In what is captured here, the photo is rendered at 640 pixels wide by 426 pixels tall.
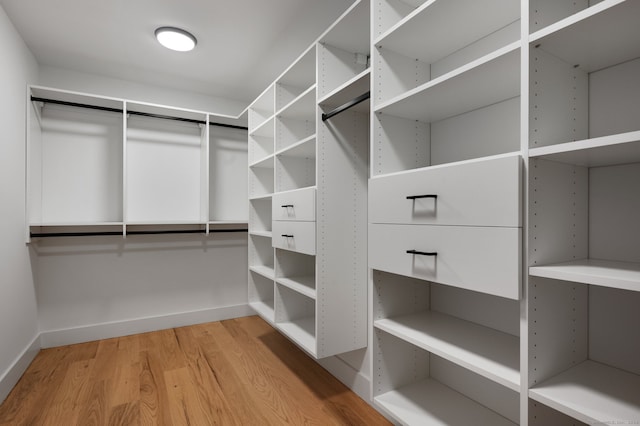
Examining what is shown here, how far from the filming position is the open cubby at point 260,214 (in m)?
3.06

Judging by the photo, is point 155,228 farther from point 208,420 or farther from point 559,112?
point 559,112

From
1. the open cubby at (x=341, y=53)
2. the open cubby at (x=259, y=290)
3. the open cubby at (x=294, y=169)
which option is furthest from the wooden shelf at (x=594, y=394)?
the open cubby at (x=259, y=290)

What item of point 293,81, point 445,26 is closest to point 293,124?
point 293,81

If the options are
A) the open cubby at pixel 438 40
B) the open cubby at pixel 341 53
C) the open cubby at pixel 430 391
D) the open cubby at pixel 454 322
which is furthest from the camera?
the open cubby at pixel 341 53

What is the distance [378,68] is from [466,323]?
1.19 m

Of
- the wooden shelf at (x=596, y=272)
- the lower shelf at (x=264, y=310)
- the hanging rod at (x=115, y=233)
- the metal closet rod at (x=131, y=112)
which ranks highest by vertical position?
the metal closet rod at (x=131, y=112)

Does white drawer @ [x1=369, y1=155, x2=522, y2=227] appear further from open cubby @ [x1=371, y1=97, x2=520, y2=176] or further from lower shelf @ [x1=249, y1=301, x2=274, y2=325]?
lower shelf @ [x1=249, y1=301, x2=274, y2=325]

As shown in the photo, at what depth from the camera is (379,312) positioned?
1443 millimetres

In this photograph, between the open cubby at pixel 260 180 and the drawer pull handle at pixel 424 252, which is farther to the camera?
the open cubby at pixel 260 180

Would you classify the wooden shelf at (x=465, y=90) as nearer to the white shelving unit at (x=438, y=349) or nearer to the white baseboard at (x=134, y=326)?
the white shelving unit at (x=438, y=349)

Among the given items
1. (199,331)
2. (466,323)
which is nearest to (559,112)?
(466,323)

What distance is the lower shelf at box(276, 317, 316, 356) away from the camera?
197 cm

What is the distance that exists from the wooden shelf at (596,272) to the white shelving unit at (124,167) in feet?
8.76

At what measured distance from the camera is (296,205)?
2.01m
